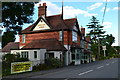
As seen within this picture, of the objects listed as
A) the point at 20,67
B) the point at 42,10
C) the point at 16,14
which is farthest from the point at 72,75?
the point at 42,10

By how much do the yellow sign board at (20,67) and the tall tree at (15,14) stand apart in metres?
4.63

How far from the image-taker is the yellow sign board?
16131 millimetres

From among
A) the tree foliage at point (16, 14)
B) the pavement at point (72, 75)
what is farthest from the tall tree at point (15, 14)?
the pavement at point (72, 75)

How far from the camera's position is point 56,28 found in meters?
31.0

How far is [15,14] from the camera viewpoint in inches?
738

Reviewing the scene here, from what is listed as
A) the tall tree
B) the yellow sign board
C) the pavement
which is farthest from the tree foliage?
the pavement

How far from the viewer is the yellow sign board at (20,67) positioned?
16131 millimetres

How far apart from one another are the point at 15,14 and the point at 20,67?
6.19 metres

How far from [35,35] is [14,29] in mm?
13394

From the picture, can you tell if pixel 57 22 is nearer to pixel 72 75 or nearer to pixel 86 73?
Answer: pixel 86 73

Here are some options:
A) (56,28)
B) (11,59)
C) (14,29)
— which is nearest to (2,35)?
(14,29)

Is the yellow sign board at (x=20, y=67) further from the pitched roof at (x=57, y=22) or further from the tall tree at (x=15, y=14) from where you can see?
the pitched roof at (x=57, y=22)

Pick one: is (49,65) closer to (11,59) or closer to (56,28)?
(11,59)

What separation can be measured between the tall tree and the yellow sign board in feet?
15.2
